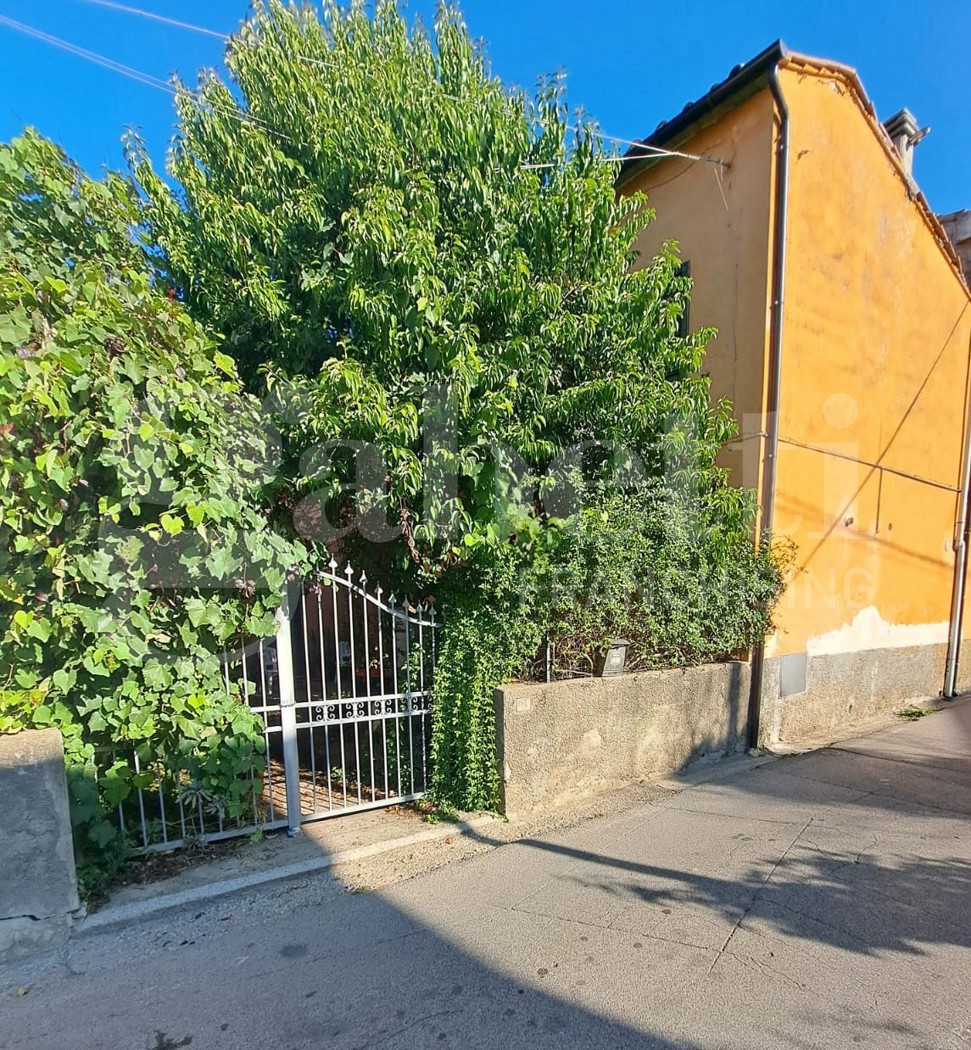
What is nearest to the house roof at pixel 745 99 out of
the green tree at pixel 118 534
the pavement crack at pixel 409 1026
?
the green tree at pixel 118 534

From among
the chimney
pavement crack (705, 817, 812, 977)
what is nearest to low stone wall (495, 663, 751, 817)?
pavement crack (705, 817, 812, 977)

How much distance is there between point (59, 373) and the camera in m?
2.52

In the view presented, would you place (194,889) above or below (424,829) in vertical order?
above

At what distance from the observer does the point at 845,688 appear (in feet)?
22.4

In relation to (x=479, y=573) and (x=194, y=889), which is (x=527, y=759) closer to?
(x=479, y=573)

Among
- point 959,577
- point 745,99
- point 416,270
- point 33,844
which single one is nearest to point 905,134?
point 745,99

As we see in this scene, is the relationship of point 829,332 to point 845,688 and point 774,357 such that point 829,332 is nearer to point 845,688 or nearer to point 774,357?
point 774,357

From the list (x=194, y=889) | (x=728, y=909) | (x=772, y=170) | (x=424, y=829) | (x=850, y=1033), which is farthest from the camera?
(x=772, y=170)

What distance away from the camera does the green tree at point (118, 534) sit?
256cm

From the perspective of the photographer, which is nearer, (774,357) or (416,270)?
(416,270)

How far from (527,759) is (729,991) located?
178 centimetres

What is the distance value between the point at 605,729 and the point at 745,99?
21.9 ft

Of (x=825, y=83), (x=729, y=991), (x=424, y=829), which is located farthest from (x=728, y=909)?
(x=825, y=83)

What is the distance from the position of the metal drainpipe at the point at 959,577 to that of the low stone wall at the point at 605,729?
238 inches
